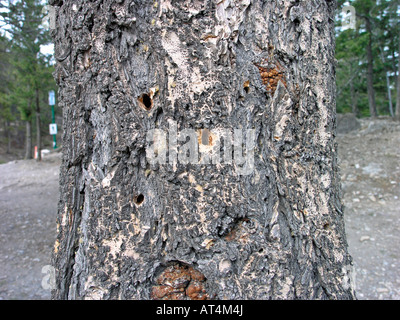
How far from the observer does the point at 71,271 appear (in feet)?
3.92

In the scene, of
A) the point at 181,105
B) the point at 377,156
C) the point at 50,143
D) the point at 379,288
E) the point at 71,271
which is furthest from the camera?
the point at 50,143

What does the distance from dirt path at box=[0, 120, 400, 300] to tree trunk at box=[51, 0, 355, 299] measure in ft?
8.80

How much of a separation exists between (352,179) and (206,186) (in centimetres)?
609

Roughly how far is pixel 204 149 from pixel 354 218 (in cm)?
474

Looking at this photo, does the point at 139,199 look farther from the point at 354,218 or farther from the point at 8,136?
the point at 8,136

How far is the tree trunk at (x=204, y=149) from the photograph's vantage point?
3.40 ft

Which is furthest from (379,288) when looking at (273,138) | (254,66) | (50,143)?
(50,143)

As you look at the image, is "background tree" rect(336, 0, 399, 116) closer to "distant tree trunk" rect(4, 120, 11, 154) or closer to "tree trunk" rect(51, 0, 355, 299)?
"tree trunk" rect(51, 0, 355, 299)

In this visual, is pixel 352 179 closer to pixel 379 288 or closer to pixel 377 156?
pixel 377 156
